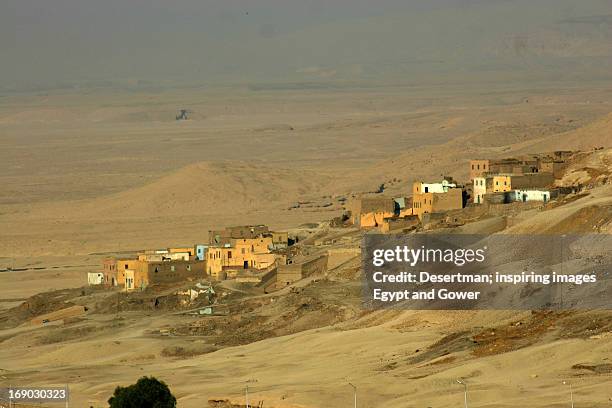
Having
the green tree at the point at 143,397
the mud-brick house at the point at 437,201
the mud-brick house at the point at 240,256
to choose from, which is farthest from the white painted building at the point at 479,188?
the green tree at the point at 143,397

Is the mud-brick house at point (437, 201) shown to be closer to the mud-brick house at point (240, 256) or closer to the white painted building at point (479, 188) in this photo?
the white painted building at point (479, 188)

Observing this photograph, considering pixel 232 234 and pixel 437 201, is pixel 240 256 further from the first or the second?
pixel 437 201

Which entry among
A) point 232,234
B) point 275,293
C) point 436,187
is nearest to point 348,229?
point 436,187

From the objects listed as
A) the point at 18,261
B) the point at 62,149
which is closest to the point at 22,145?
the point at 62,149

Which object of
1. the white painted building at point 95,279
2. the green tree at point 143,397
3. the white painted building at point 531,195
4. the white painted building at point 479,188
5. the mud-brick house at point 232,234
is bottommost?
the green tree at point 143,397

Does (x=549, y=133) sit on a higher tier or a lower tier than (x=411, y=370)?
higher

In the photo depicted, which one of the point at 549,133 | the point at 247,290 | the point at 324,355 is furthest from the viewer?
the point at 549,133

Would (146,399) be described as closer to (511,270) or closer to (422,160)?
(511,270)
